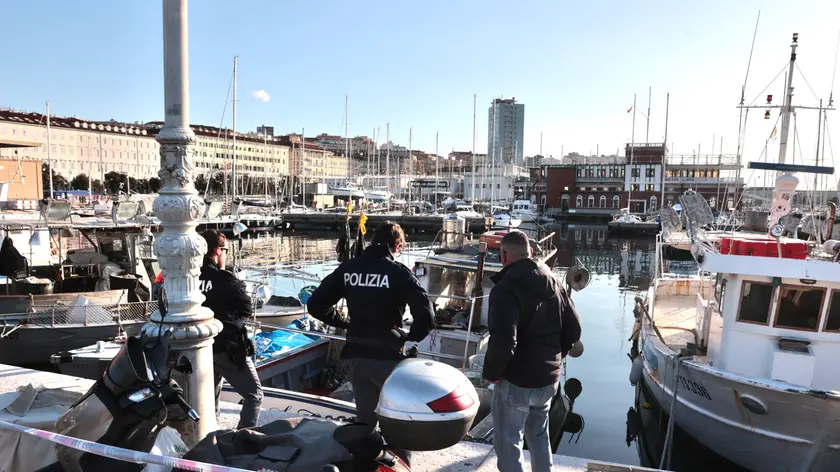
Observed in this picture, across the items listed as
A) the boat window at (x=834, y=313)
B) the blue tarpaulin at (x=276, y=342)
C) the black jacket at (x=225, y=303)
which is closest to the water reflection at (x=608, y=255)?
the boat window at (x=834, y=313)

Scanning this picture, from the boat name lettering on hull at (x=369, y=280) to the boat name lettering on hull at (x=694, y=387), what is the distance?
759 cm

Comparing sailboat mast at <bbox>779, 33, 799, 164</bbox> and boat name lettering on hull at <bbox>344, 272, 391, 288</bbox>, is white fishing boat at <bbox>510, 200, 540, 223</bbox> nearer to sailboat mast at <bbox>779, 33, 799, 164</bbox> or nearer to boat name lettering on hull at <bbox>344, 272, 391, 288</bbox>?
sailboat mast at <bbox>779, 33, 799, 164</bbox>

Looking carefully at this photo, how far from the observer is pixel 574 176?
81812 mm

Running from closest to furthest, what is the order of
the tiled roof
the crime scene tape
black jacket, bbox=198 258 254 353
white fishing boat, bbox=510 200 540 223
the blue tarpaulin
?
1. the crime scene tape
2. black jacket, bbox=198 258 254 353
3. the blue tarpaulin
4. white fishing boat, bbox=510 200 540 223
5. the tiled roof

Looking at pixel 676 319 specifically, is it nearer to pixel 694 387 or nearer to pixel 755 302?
pixel 694 387

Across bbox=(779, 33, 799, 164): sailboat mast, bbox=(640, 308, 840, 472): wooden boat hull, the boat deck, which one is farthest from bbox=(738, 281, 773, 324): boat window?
bbox=(779, 33, 799, 164): sailboat mast

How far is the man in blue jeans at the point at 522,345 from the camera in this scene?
3961 millimetres

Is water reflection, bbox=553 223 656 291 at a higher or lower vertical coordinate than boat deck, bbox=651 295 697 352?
lower

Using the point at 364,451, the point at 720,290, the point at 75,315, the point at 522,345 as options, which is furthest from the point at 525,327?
the point at 75,315

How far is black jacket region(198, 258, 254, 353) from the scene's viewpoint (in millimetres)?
4934

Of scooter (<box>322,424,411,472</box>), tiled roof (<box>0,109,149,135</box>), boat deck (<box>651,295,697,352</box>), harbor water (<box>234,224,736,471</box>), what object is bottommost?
harbor water (<box>234,224,736,471</box>)

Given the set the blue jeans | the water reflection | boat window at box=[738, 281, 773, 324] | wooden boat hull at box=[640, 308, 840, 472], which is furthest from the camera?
the water reflection

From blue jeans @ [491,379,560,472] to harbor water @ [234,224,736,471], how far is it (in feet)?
25.6

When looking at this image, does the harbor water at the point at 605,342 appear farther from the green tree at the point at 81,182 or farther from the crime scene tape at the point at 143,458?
the green tree at the point at 81,182
